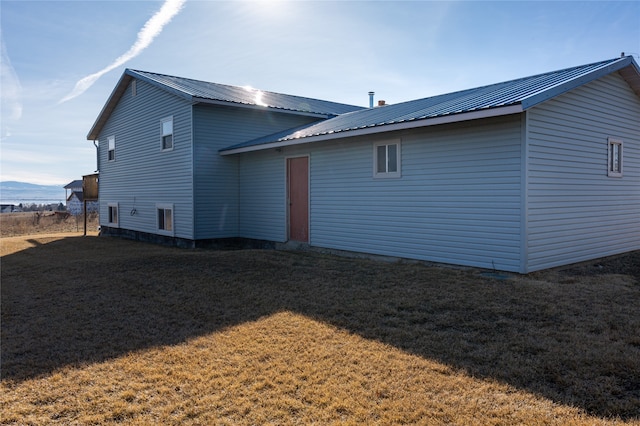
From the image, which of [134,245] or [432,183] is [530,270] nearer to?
[432,183]

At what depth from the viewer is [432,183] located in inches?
339

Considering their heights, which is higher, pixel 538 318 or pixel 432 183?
pixel 432 183

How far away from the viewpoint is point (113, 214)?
18.5 metres

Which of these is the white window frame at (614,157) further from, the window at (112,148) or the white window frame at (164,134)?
the window at (112,148)

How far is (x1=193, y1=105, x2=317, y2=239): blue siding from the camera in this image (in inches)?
505

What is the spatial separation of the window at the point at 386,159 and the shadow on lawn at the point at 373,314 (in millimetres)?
1909

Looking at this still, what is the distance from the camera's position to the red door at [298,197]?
11.5m

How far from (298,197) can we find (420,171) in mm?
3772

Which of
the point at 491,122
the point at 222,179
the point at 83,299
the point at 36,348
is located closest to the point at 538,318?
the point at 491,122

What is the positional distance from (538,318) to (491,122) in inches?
146

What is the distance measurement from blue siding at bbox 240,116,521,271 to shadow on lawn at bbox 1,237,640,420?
690mm

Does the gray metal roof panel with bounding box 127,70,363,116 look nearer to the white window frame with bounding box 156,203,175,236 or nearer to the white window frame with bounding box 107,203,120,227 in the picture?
the white window frame with bounding box 156,203,175,236

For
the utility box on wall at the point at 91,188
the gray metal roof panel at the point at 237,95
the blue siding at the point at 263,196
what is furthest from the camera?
the utility box on wall at the point at 91,188

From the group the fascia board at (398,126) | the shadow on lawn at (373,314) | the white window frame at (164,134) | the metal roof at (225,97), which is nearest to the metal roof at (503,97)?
the fascia board at (398,126)
